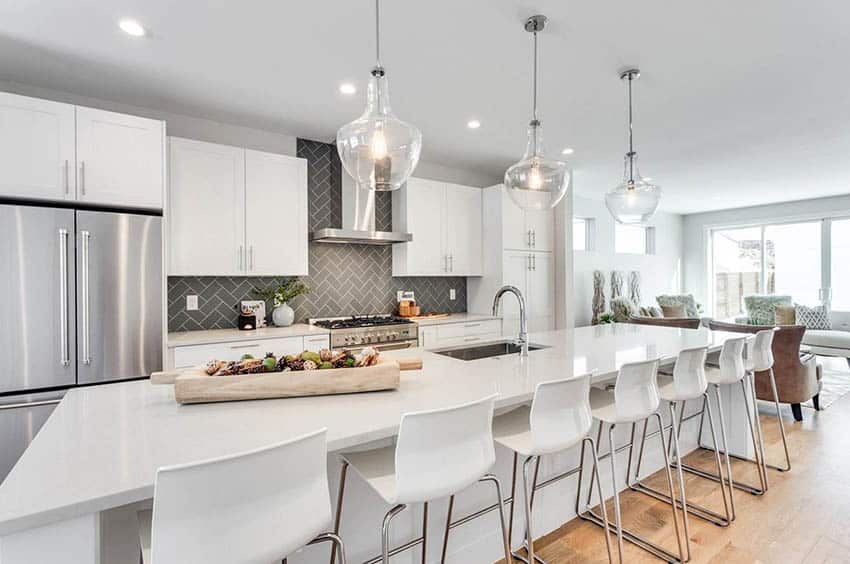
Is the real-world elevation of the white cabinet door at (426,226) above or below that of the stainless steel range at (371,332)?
above

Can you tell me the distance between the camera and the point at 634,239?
8.07 meters

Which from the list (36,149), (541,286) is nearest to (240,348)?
(36,149)

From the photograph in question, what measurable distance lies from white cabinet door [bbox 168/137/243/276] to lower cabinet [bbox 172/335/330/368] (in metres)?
0.60

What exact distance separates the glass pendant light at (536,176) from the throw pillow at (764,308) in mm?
6219

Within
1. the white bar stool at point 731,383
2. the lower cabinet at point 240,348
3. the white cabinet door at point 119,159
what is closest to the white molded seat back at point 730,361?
the white bar stool at point 731,383

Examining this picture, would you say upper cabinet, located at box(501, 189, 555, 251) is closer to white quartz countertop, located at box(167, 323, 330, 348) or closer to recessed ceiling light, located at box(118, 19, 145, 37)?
white quartz countertop, located at box(167, 323, 330, 348)

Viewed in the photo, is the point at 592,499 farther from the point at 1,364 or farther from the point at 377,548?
the point at 1,364

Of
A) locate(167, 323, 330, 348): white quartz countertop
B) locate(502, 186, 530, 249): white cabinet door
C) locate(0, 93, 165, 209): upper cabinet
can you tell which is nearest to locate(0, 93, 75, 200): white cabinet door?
locate(0, 93, 165, 209): upper cabinet

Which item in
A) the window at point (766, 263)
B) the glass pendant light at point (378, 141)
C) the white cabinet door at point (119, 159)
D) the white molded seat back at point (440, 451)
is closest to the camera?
the white molded seat back at point (440, 451)

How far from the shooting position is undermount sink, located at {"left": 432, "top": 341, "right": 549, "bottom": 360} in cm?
243

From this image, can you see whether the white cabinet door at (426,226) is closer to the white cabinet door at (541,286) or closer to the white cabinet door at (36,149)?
the white cabinet door at (541,286)

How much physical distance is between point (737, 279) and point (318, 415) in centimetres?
959

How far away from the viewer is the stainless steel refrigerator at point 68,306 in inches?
87.5

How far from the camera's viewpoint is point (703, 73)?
8.77 feet
